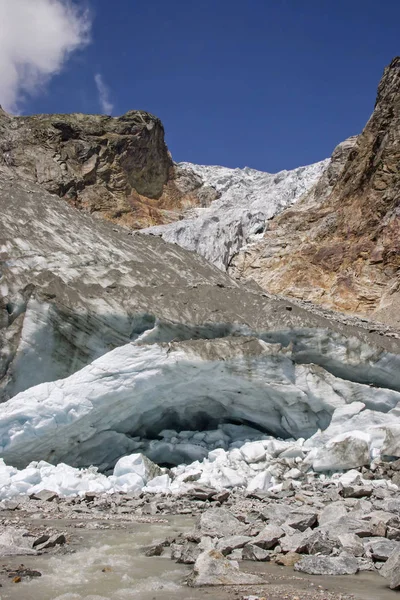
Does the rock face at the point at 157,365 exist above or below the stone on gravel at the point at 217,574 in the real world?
above

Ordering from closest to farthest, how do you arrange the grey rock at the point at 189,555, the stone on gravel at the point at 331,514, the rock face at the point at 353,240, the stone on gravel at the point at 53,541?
the grey rock at the point at 189,555
the stone on gravel at the point at 53,541
the stone on gravel at the point at 331,514
the rock face at the point at 353,240

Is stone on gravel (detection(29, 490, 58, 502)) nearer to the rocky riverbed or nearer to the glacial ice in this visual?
the rocky riverbed

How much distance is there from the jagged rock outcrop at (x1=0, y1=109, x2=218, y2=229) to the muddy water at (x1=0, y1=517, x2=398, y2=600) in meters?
41.8

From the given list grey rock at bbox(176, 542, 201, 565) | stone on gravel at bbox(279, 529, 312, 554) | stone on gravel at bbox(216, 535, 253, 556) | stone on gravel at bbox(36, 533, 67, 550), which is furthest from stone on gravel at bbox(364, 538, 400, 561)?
stone on gravel at bbox(36, 533, 67, 550)

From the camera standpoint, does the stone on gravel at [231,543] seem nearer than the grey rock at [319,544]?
No

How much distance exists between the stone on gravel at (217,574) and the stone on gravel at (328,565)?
0.51m

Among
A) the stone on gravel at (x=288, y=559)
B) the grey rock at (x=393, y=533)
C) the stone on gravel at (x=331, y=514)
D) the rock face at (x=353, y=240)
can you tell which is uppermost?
the rock face at (x=353, y=240)

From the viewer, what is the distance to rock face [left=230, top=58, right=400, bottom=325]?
28.1 meters

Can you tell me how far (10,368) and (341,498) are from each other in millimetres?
6522

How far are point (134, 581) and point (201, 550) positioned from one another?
88cm

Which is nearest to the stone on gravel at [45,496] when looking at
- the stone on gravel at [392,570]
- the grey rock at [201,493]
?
the grey rock at [201,493]

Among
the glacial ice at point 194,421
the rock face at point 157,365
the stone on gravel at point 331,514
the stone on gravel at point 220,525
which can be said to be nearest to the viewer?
the stone on gravel at point 220,525

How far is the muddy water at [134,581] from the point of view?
3.87 meters

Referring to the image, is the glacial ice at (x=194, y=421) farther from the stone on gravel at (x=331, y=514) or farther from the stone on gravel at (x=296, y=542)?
the stone on gravel at (x=296, y=542)
